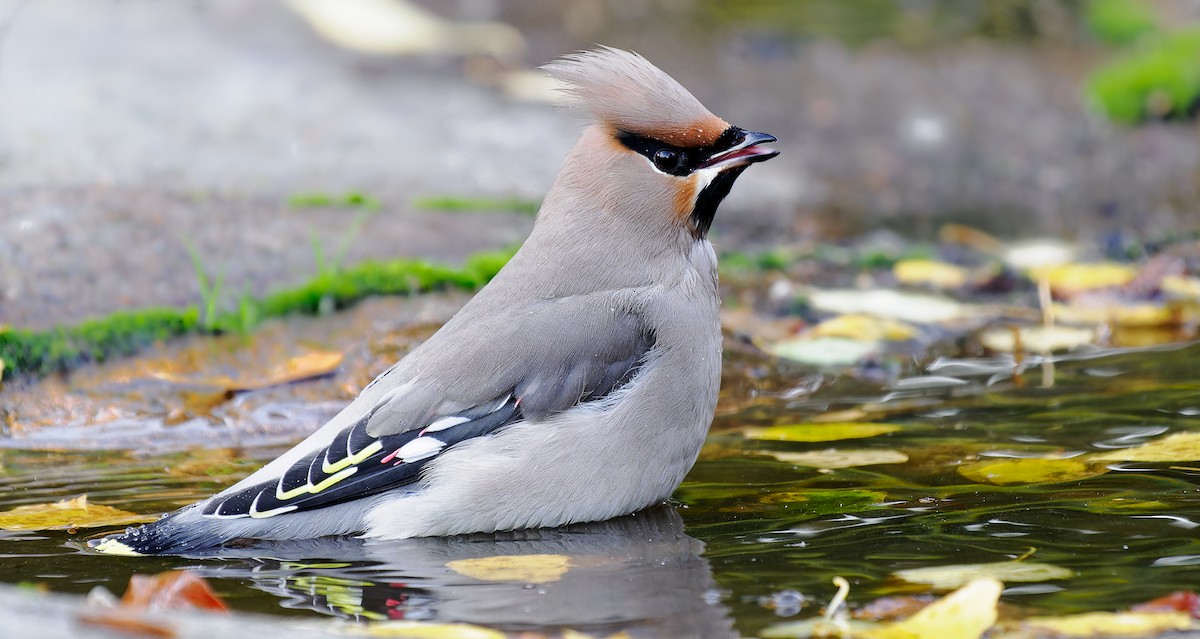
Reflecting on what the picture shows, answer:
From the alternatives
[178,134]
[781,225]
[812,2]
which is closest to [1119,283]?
[781,225]

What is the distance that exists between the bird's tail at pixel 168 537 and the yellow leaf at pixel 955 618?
5.31ft

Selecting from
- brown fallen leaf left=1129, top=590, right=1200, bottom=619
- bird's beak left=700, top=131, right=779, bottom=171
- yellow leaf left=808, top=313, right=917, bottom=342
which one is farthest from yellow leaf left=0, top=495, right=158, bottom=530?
yellow leaf left=808, top=313, right=917, bottom=342

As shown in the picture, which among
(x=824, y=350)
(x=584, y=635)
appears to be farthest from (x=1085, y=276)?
(x=584, y=635)

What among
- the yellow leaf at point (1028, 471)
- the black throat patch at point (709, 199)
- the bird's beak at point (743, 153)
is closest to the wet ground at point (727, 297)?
the yellow leaf at point (1028, 471)

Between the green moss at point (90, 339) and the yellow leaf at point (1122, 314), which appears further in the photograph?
the yellow leaf at point (1122, 314)

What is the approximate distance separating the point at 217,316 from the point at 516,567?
2467mm

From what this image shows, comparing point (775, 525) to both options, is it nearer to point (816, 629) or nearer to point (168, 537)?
point (816, 629)

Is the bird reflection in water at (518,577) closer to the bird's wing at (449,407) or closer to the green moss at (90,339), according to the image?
the bird's wing at (449,407)

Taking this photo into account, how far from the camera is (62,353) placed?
5.13 meters

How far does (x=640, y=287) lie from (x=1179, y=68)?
6947mm

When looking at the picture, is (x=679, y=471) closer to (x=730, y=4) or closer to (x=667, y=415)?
(x=667, y=415)

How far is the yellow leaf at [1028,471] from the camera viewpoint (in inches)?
151

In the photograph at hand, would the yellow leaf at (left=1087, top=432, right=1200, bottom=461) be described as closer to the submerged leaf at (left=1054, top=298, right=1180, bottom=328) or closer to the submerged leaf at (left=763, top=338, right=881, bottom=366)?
the submerged leaf at (left=763, top=338, right=881, bottom=366)

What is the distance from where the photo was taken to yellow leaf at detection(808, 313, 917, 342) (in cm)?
570
